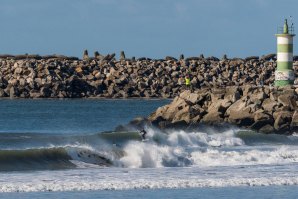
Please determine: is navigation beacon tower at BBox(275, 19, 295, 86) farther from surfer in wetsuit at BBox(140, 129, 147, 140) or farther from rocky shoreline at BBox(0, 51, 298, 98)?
rocky shoreline at BBox(0, 51, 298, 98)

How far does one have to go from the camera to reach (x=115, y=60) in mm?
72062

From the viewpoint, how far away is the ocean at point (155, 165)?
17922 millimetres

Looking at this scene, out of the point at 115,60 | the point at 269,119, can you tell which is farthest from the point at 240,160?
the point at 115,60

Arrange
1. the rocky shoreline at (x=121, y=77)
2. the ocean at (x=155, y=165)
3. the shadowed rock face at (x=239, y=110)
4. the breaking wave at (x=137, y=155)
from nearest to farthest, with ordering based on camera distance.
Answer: the ocean at (x=155, y=165) → the breaking wave at (x=137, y=155) → the shadowed rock face at (x=239, y=110) → the rocky shoreline at (x=121, y=77)

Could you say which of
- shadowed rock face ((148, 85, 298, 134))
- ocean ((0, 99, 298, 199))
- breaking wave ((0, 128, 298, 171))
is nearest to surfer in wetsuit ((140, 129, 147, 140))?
ocean ((0, 99, 298, 199))

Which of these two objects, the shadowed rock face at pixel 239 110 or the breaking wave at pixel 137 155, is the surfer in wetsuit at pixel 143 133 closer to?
the breaking wave at pixel 137 155

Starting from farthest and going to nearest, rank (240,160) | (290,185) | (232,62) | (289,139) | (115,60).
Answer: (115,60) → (232,62) → (289,139) → (240,160) → (290,185)

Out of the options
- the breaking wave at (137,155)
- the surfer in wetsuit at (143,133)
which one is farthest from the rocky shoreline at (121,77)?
the breaking wave at (137,155)

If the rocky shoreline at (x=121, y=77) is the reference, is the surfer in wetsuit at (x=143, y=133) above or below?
below

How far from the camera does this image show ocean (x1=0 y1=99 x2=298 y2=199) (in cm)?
1792

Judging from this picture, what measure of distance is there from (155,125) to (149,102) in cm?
2679

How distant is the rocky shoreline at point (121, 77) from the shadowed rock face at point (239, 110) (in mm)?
23065

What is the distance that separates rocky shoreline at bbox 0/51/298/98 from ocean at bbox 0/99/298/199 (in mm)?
23193

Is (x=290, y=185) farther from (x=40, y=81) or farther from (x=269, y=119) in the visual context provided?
(x=40, y=81)
